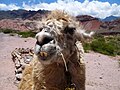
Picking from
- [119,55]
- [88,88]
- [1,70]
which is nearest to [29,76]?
[88,88]

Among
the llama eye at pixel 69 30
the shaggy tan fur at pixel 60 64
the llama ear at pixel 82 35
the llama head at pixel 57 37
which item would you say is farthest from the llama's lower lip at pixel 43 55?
the llama ear at pixel 82 35

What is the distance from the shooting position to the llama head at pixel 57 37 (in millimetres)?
5023

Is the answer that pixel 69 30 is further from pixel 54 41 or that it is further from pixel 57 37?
pixel 54 41

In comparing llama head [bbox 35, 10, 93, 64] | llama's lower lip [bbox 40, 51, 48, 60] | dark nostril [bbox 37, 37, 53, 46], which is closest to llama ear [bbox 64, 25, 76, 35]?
llama head [bbox 35, 10, 93, 64]

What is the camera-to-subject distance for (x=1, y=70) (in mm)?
16688

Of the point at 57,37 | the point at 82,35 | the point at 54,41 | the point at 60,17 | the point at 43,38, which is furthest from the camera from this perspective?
the point at 82,35

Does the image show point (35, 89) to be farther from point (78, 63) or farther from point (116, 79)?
point (116, 79)

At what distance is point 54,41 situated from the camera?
17.1 ft

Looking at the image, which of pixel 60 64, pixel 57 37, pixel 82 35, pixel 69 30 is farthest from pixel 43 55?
pixel 82 35

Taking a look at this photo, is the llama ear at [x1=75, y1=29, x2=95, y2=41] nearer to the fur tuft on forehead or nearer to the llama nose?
the fur tuft on forehead

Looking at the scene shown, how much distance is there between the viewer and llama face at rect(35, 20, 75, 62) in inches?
197

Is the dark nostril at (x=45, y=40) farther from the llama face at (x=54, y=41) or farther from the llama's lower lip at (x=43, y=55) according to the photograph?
the llama's lower lip at (x=43, y=55)

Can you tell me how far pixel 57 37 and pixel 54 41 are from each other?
165 millimetres

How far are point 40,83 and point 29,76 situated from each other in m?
0.92
